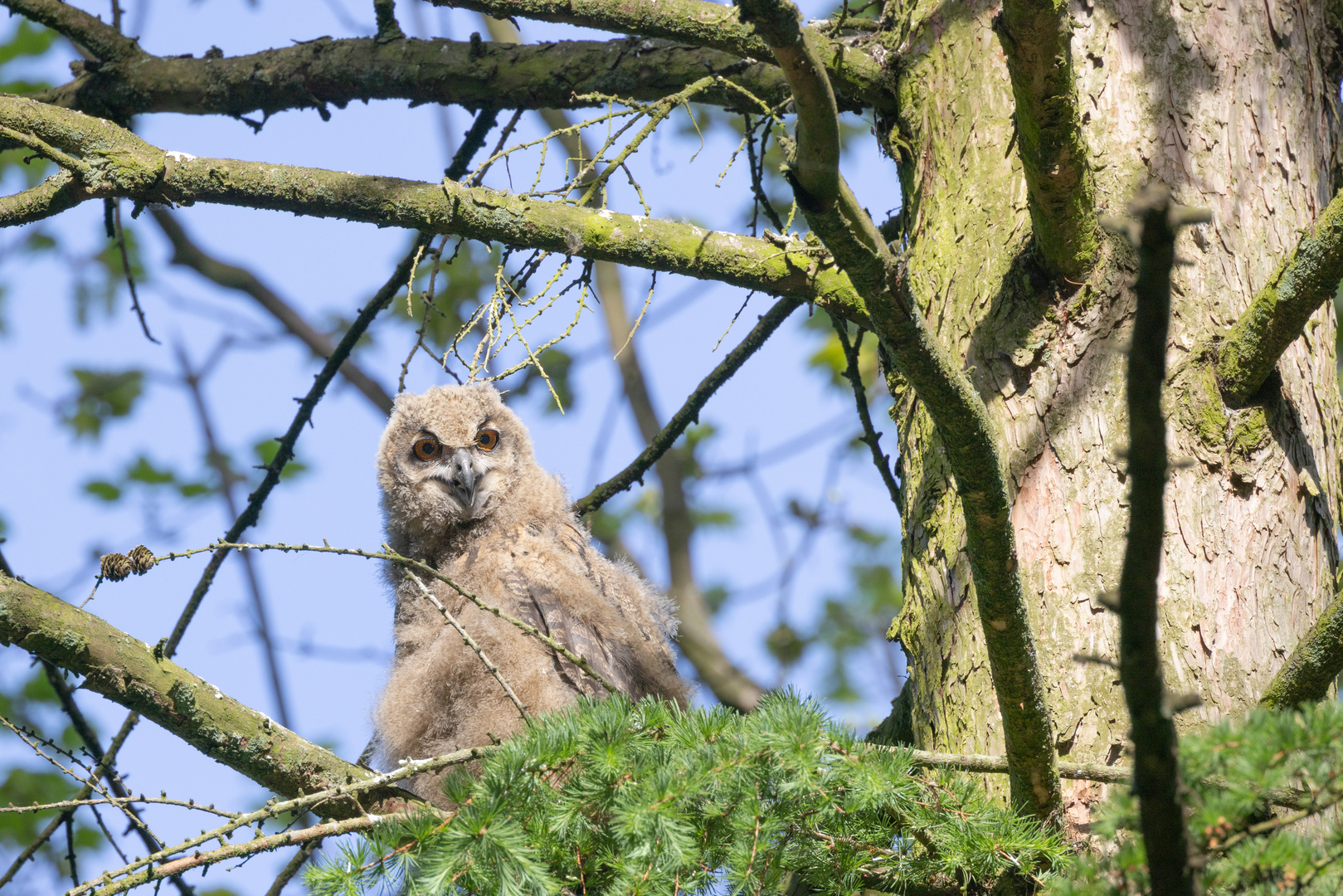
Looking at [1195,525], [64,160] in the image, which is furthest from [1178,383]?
[64,160]

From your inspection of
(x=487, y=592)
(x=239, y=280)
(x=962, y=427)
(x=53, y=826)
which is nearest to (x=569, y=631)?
(x=487, y=592)

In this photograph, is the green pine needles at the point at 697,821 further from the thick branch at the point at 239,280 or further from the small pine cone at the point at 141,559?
the thick branch at the point at 239,280

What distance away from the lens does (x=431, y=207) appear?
8.63 ft

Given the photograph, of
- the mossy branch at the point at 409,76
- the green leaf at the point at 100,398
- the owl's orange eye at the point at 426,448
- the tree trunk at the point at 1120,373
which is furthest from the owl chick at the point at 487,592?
the green leaf at the point at 100,398

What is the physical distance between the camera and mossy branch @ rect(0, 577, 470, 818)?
6.95ft

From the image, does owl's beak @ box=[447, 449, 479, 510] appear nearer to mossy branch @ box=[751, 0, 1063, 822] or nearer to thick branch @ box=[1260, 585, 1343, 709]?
mossy branch @ box=[751, 0, 1063, 822]

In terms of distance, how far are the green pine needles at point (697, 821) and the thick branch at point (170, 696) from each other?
1.17ft

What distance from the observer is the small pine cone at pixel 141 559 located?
91.2 inches

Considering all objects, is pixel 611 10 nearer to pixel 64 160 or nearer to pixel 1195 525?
A: pixel 64 160

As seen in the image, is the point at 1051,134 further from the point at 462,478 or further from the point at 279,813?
the point at 462,478

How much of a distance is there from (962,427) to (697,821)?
839 millimetres

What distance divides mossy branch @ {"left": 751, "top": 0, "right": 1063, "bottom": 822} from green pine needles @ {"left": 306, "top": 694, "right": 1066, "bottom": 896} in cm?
16

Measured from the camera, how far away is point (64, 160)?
2.45 m

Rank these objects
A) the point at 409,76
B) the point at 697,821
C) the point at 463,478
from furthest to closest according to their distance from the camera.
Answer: the point at 463,478 < the point at 409,76 < the point at 697,821
